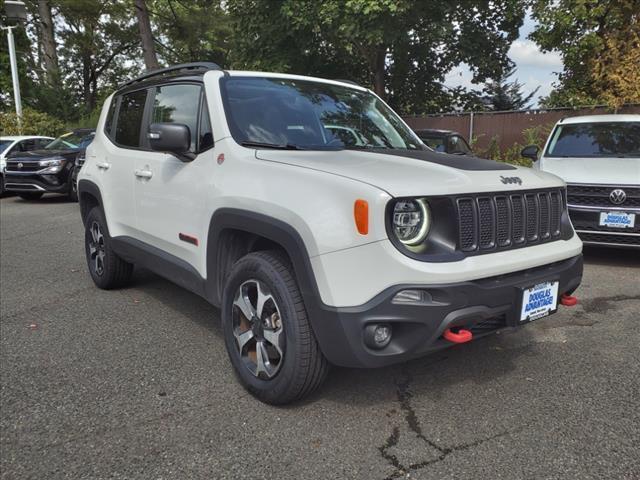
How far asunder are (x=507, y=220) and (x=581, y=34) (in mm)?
13596

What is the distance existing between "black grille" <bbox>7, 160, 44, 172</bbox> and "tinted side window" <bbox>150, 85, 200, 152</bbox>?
9.63 m

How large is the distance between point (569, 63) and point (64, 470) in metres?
15.2

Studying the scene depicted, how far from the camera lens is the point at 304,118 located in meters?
3.50

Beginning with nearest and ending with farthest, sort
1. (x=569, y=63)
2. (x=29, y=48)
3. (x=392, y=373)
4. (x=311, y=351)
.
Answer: (x=311, y=351)
(x=392, y=373)
(x=569, y=63)
(x=29, y=48)

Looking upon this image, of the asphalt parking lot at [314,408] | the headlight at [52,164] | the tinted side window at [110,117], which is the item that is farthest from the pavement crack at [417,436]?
the headlight at [52,164]

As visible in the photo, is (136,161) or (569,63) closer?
(136,161)

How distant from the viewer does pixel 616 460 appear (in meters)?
2.42

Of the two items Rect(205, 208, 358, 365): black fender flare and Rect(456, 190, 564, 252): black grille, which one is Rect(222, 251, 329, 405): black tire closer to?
Rect(205, 208, 358, 365): black fender flare

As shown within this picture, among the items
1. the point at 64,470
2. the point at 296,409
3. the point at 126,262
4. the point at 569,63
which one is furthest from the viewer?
the point at 569,63

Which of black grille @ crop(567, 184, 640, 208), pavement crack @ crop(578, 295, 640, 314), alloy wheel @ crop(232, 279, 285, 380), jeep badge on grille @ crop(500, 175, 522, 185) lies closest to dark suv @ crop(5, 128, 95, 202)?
black grille @ crop(567, 184, 640, 208)

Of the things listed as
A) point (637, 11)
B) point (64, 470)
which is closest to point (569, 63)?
point (637, 11)

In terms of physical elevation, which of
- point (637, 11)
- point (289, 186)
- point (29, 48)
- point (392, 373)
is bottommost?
point (392, 373)

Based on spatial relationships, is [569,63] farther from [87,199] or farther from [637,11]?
[87,199]

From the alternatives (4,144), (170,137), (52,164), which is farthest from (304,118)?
(4,144)
